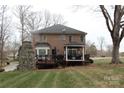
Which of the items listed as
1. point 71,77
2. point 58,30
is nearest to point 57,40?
point 58,30

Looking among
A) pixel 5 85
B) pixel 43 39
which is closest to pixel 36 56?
pixel 43 39

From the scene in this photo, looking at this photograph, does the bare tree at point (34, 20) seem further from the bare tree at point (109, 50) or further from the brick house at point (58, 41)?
the bare tree at point (109, 50)

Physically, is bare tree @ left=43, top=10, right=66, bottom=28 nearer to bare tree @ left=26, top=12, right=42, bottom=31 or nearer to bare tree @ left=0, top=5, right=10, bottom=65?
bare tree @ left=26, top=12, right=42, bottom=31

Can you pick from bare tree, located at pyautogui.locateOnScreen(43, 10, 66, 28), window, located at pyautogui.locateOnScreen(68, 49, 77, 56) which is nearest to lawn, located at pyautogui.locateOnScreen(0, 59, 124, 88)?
window, located at pyautogui.locateOnScreen(68, 49, 77, 56)

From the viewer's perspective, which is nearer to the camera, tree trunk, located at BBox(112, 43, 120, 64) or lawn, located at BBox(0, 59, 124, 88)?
lawn, located at BBox(0, 59, 124, 88)

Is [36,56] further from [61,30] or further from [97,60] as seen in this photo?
[97,60]
